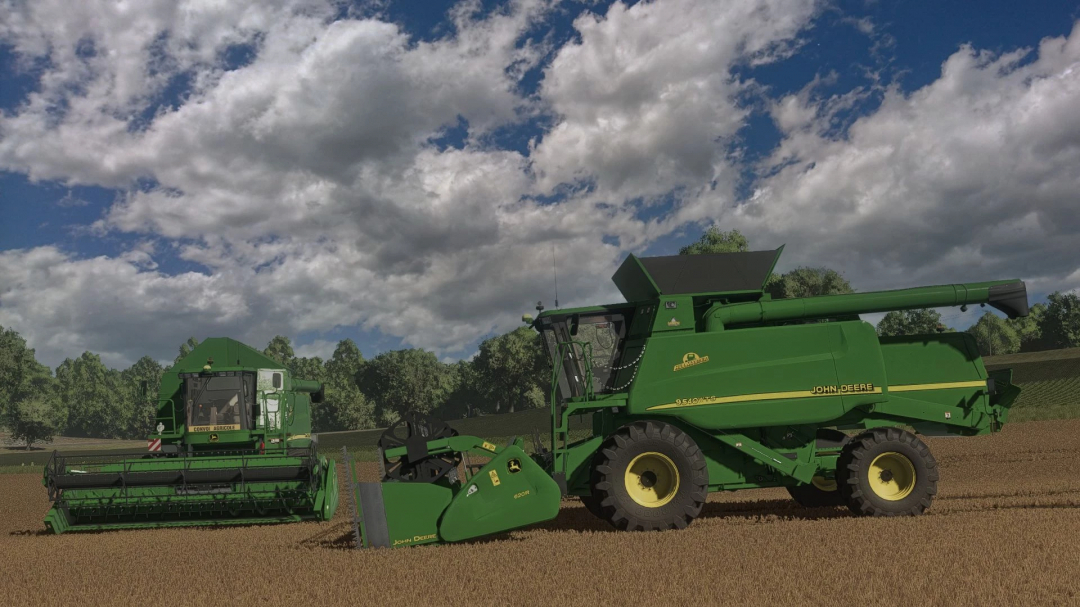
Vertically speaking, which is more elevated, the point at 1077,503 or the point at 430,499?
the point at 430,499

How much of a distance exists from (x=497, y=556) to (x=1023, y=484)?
32.2ft

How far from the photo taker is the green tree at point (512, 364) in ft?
250

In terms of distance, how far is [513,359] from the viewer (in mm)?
76500

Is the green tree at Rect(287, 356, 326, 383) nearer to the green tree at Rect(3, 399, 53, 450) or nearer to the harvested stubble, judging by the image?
the green tree at Rect(3, 399, 53, 450)

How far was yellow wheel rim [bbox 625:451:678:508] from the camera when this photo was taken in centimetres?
849

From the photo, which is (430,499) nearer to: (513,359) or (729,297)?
(729,297)

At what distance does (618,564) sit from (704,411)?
286 cm

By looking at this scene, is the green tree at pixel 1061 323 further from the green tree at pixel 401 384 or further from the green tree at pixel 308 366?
the green tree at pixel 308 366

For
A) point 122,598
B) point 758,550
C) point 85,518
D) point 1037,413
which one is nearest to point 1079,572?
point 758,550

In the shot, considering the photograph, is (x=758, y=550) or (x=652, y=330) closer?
(x=758, y=550)

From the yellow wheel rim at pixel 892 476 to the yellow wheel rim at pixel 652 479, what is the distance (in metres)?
2.37

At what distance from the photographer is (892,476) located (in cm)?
902

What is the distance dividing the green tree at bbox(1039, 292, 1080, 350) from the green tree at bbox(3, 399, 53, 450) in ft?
352

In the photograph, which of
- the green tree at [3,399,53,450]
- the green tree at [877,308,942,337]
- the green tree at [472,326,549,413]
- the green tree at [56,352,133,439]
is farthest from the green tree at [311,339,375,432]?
the green tree at [877,308,942,337]
